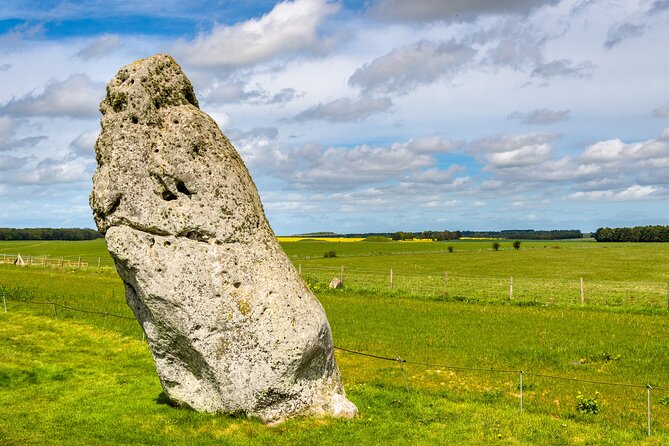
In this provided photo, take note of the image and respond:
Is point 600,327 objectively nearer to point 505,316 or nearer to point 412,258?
point 505,316

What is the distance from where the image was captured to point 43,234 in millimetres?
179750

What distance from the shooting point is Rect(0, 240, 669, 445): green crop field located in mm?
12016

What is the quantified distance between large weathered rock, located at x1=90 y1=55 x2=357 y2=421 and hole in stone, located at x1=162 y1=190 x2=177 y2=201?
0.07 ft

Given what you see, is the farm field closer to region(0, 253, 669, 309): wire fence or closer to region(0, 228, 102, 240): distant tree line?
region(0, 253, 669, 309): wire fence

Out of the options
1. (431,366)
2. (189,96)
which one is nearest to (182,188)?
(189,96)

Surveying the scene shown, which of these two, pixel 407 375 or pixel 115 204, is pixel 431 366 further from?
pixel 115 204

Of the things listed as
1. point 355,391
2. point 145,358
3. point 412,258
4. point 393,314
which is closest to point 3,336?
point 145,358

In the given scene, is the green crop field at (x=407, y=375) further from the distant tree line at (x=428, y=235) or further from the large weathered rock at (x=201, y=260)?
the distant tree line at (x=428, y=235)

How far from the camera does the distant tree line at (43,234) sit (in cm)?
17588

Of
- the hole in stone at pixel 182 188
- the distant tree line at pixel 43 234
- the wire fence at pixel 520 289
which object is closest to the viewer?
the hole in stone at pixel 182 188

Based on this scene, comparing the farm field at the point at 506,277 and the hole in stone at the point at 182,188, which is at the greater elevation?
the hole in stone at the point at 182,188

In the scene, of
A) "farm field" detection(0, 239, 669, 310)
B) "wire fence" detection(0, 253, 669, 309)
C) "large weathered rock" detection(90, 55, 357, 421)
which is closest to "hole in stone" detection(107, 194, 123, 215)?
"large weathered rock" detection(90, 55, 357, 421)

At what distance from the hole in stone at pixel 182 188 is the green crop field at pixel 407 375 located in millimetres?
4733

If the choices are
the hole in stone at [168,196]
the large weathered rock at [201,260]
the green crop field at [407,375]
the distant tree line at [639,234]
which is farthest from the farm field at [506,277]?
the distant tree line at [639,234]
